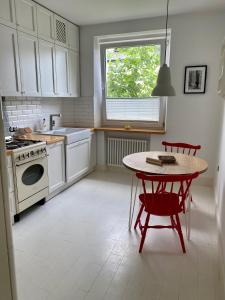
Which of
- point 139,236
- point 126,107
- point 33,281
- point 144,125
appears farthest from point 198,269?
point 126,107

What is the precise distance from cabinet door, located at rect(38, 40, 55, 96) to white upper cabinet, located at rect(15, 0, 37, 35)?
0.22 metres

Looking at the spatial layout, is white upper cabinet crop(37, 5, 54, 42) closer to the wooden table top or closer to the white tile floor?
the wooden table top

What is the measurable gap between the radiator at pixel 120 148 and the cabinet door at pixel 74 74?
3.52 ft

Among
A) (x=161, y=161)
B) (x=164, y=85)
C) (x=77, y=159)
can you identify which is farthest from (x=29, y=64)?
(x=161, y=161)

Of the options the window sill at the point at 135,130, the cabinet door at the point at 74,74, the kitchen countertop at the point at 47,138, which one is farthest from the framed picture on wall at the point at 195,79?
the kitchen countertop at the point at 47,138

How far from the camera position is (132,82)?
411 centimetres

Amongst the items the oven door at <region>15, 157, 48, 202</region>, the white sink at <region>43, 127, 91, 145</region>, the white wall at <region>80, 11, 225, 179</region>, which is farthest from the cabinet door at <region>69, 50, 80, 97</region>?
the oven door at <region>15, 157, 48, 202</region>

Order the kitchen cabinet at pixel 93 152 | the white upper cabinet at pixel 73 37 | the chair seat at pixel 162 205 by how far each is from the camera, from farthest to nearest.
Answer: the kitchen cabinet at pixel 93 152, the white upper cabinet at pixel 73 37, the chair seat at pixel 162 205

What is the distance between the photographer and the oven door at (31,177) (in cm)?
258

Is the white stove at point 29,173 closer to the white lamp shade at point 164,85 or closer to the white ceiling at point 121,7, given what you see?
the white lamp shade at point 164,85

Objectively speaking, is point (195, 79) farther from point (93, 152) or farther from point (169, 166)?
point (93, 152)

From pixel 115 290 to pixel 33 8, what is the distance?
10.9ft

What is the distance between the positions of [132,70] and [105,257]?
3122mm

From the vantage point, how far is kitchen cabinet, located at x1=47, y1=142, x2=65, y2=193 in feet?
10.2
